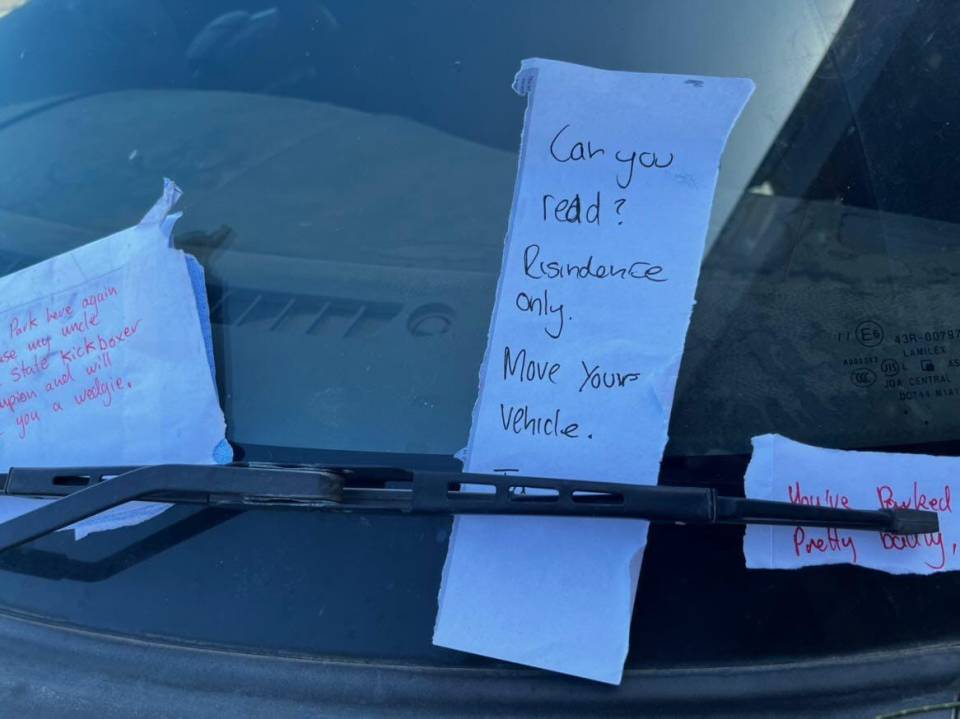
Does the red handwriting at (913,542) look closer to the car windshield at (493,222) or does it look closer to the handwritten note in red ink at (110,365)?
the car windshield at (493,222)

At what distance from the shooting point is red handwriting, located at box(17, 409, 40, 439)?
5.31 ft

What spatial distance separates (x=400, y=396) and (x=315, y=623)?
35 centimetres

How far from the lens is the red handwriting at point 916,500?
1.45 metres

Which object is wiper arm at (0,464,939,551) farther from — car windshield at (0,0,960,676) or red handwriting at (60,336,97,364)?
red handwriting at (60,336,97,364)

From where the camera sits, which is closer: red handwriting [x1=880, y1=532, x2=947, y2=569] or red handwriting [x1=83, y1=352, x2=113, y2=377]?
red handwriting [x1=880, y1=532, x2=947, y2=569]

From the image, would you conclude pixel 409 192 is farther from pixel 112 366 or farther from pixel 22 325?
pixel 22 325

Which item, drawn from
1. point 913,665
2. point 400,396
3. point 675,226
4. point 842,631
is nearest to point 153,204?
point 400,396

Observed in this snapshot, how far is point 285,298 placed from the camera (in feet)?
5.41

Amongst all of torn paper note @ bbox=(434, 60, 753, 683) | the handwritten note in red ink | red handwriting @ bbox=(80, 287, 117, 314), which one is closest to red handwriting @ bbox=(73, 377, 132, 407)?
the handwritten note in red ink

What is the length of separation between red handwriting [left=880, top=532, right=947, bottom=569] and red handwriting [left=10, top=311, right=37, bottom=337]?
1.35 meters

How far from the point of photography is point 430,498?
4.46 ft

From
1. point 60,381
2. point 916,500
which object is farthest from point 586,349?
point 60,381

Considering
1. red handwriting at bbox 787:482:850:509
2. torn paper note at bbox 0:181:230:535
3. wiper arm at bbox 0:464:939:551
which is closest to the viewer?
wiper arm at bbox 0:464:939:551

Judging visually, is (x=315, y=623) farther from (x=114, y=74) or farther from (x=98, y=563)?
(x=114, y=74)
